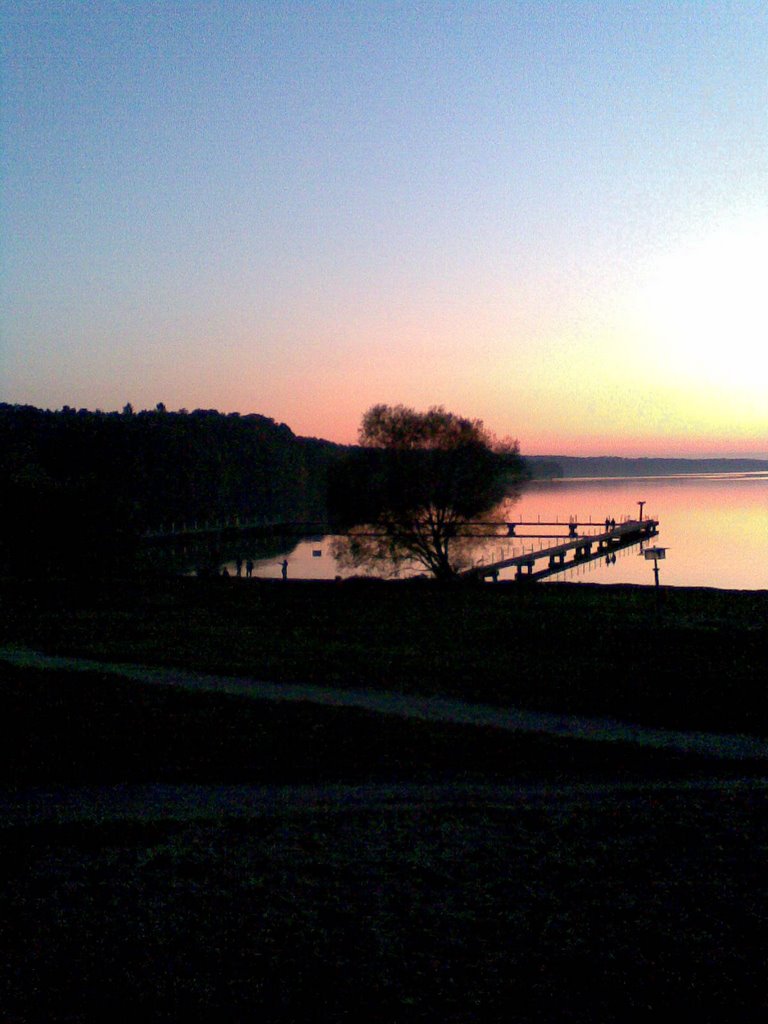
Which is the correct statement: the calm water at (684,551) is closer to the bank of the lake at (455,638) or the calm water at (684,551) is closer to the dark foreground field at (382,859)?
the bank of the lake at (455,638)

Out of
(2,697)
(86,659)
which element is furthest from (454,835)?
(86,659)

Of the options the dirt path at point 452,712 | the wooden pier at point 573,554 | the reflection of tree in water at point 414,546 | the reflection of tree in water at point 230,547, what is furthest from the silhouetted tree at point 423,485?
the reflection of tree in water at point 230,547

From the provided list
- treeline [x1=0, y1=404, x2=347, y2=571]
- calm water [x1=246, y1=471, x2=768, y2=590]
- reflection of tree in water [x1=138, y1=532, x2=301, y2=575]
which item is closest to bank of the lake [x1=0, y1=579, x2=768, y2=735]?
treeline [x1=0, y1=404, x2=347, y2=571]

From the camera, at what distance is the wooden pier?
5852cm

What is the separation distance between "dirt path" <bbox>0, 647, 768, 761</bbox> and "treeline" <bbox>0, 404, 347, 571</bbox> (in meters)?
16.3

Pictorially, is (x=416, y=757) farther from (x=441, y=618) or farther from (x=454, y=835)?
(x=441, y=618)

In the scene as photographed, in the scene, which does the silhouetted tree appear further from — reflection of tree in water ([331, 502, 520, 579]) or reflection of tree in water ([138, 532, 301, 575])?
reflection of tree in water ([138, 532, 301, 575])

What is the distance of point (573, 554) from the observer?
255 feet

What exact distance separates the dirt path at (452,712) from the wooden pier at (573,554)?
33737mm

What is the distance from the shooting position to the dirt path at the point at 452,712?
32.0ft

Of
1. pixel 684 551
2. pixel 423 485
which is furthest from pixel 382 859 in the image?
pixel 684 551

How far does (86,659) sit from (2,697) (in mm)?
4205

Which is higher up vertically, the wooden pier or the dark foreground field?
the dark foreground field

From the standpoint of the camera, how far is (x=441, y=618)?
65.9 ft
